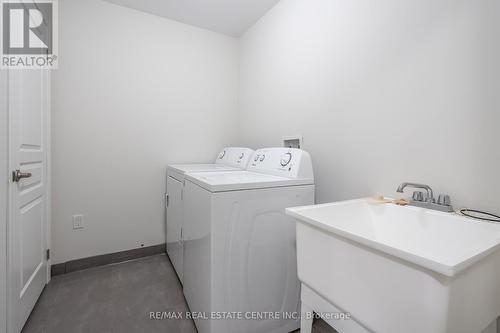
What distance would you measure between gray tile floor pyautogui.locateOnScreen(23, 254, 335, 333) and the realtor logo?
1.49 metres

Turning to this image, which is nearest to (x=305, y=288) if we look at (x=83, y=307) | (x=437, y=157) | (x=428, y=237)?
(x=428, y=237)

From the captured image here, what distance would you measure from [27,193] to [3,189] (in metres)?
0.35

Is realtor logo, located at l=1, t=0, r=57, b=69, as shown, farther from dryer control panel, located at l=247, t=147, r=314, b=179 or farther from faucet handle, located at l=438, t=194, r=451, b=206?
faucet handle, located at l=438, t=194, r=451, b=206

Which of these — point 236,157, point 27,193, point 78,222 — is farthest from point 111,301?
point 236,157

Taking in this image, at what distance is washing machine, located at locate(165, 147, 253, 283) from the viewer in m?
1.68

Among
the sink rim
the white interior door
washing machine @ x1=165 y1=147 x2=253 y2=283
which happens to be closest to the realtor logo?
the white interior door

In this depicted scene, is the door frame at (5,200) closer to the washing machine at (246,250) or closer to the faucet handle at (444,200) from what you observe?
the washing machine at (246,250)

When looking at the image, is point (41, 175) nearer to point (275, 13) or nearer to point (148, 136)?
point (148, 136)

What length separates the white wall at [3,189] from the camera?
1.03 metres

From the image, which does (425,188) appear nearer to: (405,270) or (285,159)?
(405,270)

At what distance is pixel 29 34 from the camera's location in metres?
1.40

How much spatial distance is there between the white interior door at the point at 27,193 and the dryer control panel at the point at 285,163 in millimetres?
1408

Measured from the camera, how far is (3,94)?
1043 mm

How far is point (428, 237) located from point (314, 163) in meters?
0.82
